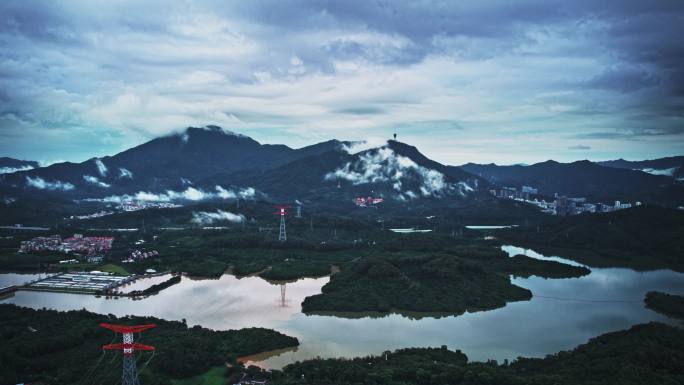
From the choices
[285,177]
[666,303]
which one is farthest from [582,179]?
[666,303]

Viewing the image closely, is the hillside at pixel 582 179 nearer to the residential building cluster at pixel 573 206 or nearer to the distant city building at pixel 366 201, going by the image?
the residential building cluster at pixel 573 206

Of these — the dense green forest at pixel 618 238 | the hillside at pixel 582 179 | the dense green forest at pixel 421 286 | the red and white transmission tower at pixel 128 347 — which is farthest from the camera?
the hillside at pixel 582 179

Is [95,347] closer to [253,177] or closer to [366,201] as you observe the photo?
[366,201]

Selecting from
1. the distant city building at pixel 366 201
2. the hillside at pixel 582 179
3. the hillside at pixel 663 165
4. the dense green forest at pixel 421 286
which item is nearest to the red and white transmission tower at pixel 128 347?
the dense green forest at pixel 421 286

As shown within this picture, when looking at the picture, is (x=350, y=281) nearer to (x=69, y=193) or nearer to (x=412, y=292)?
(x=412, y=292)

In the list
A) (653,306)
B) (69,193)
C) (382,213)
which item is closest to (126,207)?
(69,193)
